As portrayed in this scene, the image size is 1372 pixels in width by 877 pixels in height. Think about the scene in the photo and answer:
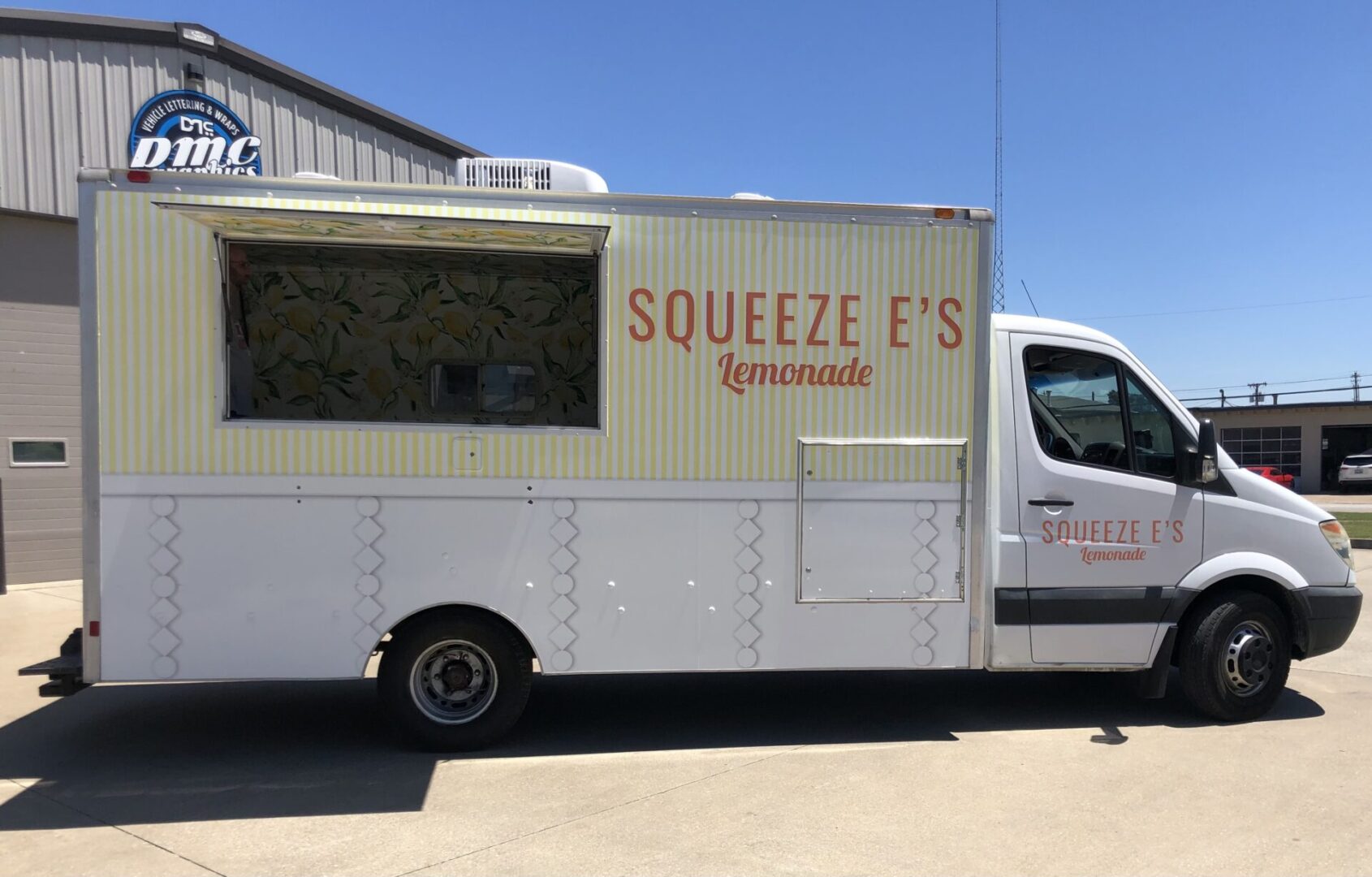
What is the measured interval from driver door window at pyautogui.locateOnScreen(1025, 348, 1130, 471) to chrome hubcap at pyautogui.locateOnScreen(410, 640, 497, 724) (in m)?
3.40

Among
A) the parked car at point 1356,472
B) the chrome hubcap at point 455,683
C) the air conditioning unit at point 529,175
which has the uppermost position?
the air conditioning unit at point 529,175

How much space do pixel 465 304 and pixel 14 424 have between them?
6541 millimetres

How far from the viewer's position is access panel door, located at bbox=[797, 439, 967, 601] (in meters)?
4.84

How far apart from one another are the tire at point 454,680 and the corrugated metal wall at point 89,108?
26.3 feet

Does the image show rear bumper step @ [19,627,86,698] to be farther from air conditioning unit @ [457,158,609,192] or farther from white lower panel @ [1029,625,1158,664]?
white lower panel @ [1029,625,1158,664]

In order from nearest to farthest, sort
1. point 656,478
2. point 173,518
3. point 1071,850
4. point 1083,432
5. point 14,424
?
point 1071,850 < point 173,518 < point 656,478 < point 1083,432 < point 14,424

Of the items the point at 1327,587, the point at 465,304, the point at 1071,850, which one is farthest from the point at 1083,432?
the point at 465,304

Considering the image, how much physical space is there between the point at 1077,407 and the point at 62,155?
10.4 metres

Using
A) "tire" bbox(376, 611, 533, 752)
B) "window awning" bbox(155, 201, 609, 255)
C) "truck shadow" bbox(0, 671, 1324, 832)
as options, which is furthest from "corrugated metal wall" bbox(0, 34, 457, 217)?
"tire" bbox(376, 611, 533, 752)

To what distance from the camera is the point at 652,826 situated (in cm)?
399

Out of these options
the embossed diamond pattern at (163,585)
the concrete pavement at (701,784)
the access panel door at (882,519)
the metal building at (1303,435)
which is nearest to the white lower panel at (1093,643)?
the concrete pavement at (701,784)

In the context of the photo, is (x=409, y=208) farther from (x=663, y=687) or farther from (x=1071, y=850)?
(x=1071, y=850)

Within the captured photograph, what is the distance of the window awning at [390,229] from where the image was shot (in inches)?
172

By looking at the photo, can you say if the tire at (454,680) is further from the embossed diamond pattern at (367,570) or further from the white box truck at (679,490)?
the embossed diamond pattern at (367,570)
